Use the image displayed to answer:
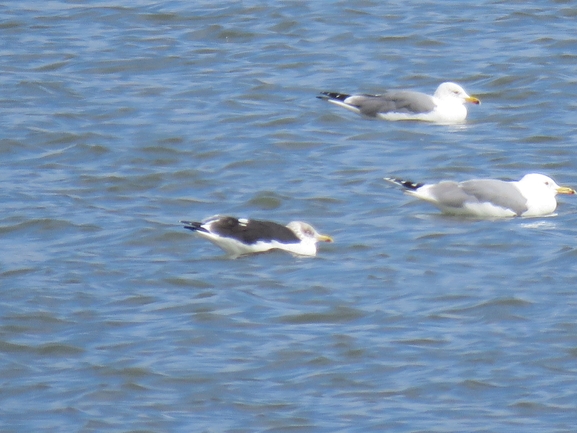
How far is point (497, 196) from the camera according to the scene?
1156cm

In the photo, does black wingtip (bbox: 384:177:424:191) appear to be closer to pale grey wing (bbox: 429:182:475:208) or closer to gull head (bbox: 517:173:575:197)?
pale grey wing (bbox: 429:182:475:208)

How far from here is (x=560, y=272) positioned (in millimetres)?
10133

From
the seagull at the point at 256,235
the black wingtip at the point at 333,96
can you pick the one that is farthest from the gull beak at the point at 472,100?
the seagull at the point at 256,235

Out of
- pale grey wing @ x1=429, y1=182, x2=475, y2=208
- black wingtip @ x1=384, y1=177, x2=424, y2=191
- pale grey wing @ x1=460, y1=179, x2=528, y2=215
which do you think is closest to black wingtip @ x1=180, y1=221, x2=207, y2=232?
black wingtip @ x1=384, y1=177, x2=424, y2=191

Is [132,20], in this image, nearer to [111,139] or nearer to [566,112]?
[111,139]

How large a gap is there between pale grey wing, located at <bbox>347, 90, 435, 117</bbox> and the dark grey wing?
4.19 m

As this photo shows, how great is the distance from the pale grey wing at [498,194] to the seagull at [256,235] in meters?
1.47

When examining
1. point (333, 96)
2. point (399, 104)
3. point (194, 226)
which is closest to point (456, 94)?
point (399, 104)

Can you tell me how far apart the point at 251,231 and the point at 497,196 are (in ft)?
6.91

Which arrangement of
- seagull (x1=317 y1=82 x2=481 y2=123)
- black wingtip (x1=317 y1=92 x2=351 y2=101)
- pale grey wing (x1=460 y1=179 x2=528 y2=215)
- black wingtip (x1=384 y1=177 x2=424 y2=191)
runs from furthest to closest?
black wingtip (x1=317 y1=92 x2=351 y2=101), seagull (x1=317 y1=82 x2=481 y2=123), black wingtip (x1=384 y1=177 x2=424 y2=191), pale grey wing (x1=460 y1=179 x2=528 y2=215)

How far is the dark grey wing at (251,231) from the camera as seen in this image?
10.6m

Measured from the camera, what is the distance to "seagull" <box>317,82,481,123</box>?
14.5 m

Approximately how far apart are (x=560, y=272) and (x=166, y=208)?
337 cm

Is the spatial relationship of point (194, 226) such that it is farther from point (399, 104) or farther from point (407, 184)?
point (399, 104)
